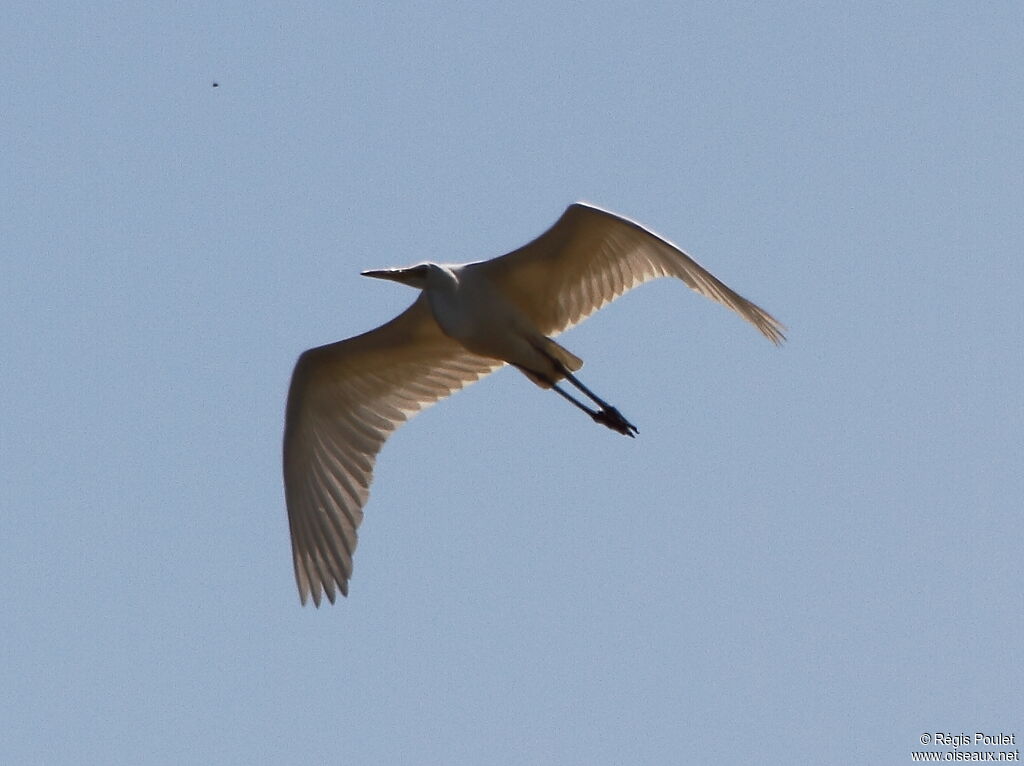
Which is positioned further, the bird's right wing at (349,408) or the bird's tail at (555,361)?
the bird's right wing at (349,408)

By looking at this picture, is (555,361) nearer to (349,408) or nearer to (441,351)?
(441,351)

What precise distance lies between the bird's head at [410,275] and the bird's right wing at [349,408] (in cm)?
50

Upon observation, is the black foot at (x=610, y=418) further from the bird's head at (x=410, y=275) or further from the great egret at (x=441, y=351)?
the bird's head at (x=410, y=275)

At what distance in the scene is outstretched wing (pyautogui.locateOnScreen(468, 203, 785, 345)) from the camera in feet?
50.6

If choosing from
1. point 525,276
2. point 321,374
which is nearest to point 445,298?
point 525,276

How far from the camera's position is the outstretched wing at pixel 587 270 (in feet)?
50.6

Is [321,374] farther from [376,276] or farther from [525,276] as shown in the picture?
[525,276]

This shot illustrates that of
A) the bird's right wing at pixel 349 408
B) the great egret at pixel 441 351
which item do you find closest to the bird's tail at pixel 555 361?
the great egret at pixel 441 351

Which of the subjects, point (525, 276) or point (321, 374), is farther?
point (321, 374)

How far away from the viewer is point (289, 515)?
57.7ft

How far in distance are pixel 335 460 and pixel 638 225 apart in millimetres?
4145

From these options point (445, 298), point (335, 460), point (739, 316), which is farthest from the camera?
point (335, 460)

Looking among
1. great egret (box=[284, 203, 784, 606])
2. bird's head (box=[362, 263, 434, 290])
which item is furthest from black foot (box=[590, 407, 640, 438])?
bird's head (box=[362, 263, 434, 290])

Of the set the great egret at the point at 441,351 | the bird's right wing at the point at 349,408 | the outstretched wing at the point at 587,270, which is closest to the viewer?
the outstretched wing at the point at 587,270
